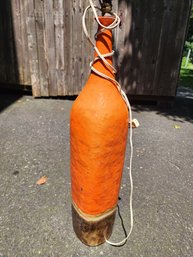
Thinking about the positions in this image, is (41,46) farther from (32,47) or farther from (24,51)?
(24,51)

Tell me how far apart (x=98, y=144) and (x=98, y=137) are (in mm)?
56

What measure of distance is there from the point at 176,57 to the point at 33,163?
12.3ft

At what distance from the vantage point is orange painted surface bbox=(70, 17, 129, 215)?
1.81 metres

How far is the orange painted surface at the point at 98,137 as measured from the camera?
1.81 meters

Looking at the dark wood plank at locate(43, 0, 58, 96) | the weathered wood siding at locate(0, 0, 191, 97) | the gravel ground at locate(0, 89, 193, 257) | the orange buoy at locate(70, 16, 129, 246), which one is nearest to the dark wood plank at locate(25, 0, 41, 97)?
the weathered wood siding at locate(0, 0, 191, 97)

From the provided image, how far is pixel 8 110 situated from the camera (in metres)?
5.34

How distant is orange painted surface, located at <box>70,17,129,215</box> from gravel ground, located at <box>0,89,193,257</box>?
0.57 metres

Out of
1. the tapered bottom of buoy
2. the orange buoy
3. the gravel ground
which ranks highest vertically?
the orange buoy

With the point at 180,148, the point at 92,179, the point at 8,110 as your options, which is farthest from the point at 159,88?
the point at 92,179

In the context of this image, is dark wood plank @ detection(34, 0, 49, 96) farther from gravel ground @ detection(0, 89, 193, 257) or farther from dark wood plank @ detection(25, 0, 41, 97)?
gravel ground @ detection(0, 89, 193, 257)

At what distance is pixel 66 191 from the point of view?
3.02 m

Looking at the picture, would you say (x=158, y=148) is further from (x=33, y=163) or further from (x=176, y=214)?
(x=33, y=163)

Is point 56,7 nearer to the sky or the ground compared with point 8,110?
nearer to the sky

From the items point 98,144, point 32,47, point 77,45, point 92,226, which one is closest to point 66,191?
point 92,226
